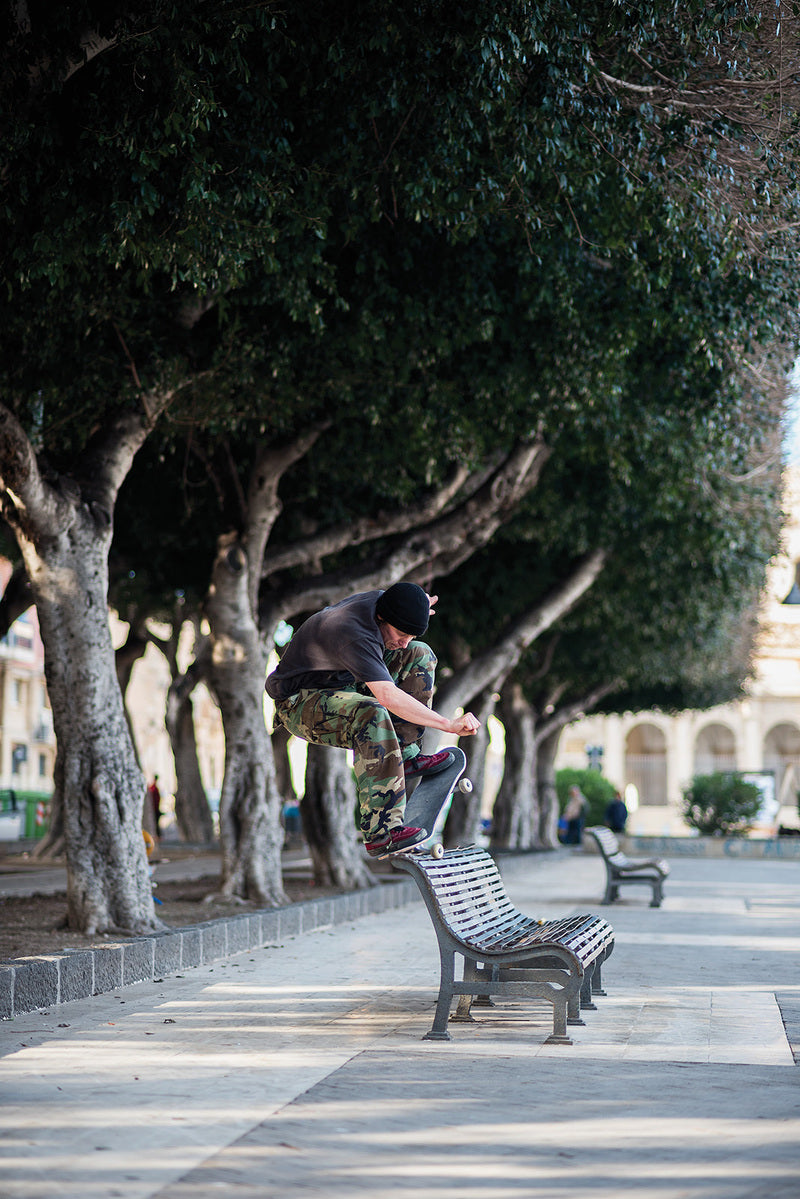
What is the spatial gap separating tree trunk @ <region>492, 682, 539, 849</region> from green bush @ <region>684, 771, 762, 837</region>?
653 centimetres

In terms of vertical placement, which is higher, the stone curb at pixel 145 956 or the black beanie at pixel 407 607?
the black beanie at pixel 407 607

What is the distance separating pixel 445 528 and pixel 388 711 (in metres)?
9.65

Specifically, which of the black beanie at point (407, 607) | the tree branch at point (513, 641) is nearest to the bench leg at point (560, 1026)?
the black beanie at point (407, 607)

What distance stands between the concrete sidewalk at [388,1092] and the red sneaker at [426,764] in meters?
1.19

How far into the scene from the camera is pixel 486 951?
6000 mm

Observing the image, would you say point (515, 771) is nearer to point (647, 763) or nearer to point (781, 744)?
point (647, 763)

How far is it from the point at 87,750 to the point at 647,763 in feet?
208

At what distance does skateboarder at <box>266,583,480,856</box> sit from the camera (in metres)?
5.43

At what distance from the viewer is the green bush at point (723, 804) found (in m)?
33.7

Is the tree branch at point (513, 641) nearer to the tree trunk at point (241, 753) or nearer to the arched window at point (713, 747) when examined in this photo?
the tree trunk at point (241, 753)

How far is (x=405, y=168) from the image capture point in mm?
8789

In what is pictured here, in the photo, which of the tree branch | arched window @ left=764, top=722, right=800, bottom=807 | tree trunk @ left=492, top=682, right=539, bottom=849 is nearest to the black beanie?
the tree branch

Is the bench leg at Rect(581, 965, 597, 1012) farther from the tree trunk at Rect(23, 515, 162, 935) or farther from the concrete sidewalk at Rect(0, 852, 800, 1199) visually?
the tree trunk at Rect(23, 515, 162, 935)

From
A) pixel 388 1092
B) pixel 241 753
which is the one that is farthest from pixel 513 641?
pixel 388 1092
